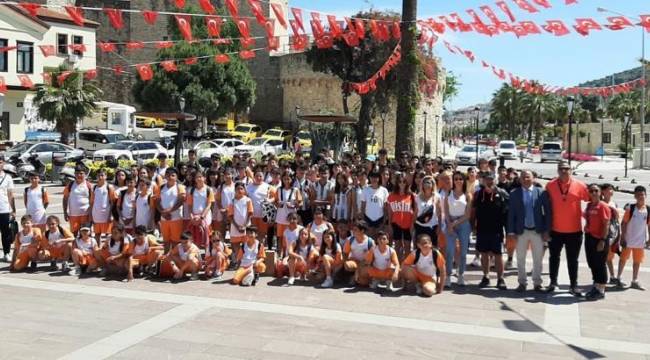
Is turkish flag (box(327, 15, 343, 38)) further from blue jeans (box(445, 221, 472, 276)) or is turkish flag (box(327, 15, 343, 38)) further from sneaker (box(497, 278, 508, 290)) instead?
sneaker (box(497, 278, 508, 290))

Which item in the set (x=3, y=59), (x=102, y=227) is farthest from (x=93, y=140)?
(x=102, y=227)

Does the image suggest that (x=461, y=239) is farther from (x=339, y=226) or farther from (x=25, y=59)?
(x=25, y=59)

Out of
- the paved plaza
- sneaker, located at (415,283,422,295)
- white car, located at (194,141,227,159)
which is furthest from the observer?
white car, located at (194,141,227,159)

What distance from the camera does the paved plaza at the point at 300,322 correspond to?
6.60 m

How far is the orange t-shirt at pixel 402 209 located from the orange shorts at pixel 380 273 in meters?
0.91

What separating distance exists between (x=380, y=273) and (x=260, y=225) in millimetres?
2762

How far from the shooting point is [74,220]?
11.0 m

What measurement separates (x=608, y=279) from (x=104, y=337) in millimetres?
7071

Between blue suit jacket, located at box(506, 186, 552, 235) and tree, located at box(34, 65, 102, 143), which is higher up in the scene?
tree, located at box(34, 65, 102, 143)

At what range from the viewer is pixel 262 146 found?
3550 cm

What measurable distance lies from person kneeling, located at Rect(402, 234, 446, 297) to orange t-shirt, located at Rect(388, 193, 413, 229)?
702mm

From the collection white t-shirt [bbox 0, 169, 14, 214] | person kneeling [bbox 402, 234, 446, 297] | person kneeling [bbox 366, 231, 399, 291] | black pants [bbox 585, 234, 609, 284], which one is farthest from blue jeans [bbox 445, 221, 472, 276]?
white t-shirt [bbox 0, 169, 14, 214]

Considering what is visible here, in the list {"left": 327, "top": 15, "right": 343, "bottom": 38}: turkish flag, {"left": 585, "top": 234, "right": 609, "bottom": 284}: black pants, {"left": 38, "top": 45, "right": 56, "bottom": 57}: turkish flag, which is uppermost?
{"left": 327, "top": 15, "right": 343, "bottom": 38}: turkish flag

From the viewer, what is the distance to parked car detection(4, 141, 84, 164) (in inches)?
1052
